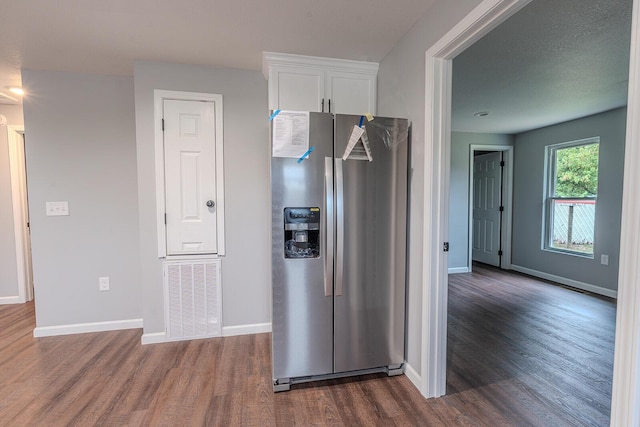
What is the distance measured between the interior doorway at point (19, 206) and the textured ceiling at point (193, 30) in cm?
125

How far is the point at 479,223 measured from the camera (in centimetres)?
595

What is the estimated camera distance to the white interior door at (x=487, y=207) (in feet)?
18.0

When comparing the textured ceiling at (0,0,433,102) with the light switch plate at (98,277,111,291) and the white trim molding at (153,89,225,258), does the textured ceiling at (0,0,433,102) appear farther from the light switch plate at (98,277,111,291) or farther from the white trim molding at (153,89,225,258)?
the light switch plate at (98,277,111,291)

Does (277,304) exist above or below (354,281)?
below

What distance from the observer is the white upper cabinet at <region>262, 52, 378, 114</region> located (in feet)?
7.81

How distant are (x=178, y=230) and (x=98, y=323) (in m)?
1.28

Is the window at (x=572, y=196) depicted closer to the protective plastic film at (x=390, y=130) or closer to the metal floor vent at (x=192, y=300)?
the protective plastic film at (x=390, y=130)

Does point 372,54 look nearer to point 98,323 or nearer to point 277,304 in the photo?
point 277,304

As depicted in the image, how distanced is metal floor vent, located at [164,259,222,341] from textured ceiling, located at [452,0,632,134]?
286 cm

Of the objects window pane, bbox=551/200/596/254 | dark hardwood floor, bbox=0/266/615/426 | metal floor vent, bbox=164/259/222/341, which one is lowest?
dark hardwood floor, bbox=0/266/615/426

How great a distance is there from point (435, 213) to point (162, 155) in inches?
87.7

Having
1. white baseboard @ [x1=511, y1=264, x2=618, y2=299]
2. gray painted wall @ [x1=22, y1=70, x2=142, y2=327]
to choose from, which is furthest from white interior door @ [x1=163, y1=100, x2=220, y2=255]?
white baseboard @ [x1=511, y1=264, x2=618, y2=299]

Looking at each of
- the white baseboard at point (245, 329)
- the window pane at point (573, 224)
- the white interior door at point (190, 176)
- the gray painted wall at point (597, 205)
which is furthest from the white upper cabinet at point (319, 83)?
the window pane at point (573, 224)

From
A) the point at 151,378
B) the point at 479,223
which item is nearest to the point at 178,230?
the point at 151,378
